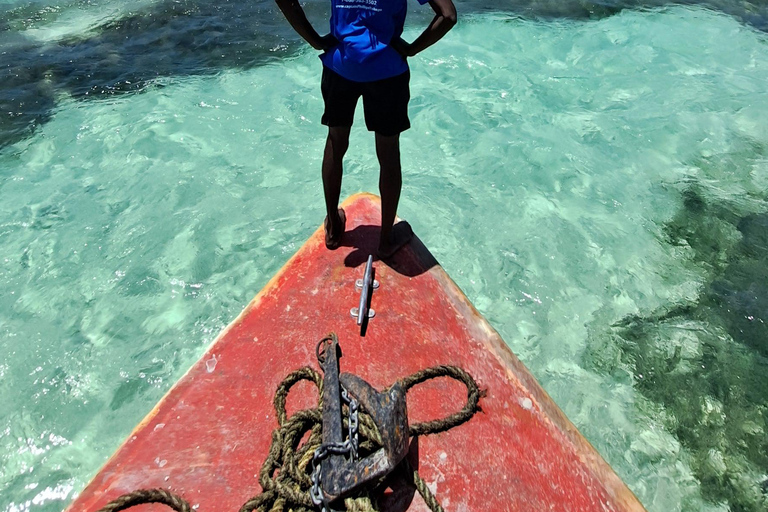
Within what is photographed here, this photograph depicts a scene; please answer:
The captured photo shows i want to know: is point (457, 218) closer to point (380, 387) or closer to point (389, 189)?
point (389, 189)

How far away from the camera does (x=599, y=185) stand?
493cm

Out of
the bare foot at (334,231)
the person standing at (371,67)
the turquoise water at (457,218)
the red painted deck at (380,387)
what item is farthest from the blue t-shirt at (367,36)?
the turquoise water at (457,218)

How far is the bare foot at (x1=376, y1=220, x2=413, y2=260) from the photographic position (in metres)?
2.82

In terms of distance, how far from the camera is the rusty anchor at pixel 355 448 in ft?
5.28

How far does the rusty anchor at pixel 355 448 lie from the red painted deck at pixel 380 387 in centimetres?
28

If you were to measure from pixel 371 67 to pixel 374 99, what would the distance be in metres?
0.15

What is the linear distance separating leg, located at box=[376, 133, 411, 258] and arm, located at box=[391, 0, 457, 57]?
0.41 m

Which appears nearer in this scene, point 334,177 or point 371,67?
point 371,67

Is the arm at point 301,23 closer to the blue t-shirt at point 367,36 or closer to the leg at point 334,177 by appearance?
the blue t-shirt at point 367,36

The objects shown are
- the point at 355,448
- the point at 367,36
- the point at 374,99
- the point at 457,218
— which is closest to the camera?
the point at 355,448

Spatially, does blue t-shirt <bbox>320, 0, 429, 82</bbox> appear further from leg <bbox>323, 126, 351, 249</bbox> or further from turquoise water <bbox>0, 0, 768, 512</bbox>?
turquoise water <bbox>0, 0, 768, 512</bbox>

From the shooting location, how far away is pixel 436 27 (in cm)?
229

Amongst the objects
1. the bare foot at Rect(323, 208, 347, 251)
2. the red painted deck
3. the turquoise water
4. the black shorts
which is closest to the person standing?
the black shorts

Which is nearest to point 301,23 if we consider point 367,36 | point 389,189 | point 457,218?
point 367,36
